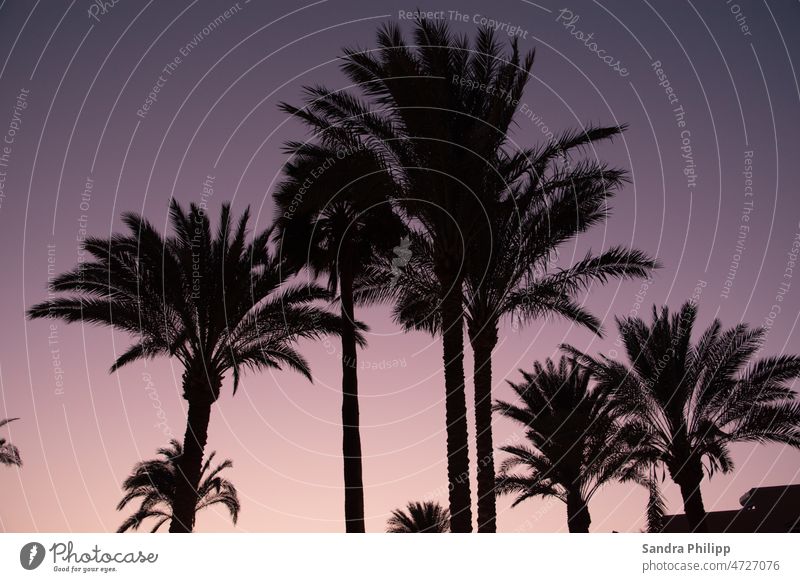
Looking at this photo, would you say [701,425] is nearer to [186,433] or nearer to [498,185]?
[498,185]

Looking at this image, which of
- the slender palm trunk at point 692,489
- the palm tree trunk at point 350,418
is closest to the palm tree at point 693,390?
the slender palm trunk at point 692,489

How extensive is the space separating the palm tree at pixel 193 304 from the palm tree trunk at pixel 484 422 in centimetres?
447

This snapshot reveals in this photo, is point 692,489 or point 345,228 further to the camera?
point 692,489

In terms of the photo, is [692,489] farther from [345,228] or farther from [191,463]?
[191,463]

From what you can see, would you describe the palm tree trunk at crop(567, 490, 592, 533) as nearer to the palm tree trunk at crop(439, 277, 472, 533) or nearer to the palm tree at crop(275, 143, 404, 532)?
the palm tree at crop(275, 143, 404, 532)

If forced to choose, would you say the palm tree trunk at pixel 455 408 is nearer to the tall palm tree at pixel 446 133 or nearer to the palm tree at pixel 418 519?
the tall palm tree at pixel 446 133

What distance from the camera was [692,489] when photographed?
20141 millimetres

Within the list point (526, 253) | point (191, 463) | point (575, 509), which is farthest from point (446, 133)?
point (575, 509)

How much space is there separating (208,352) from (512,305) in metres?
6.62

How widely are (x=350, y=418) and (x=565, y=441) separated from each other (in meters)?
9.65
